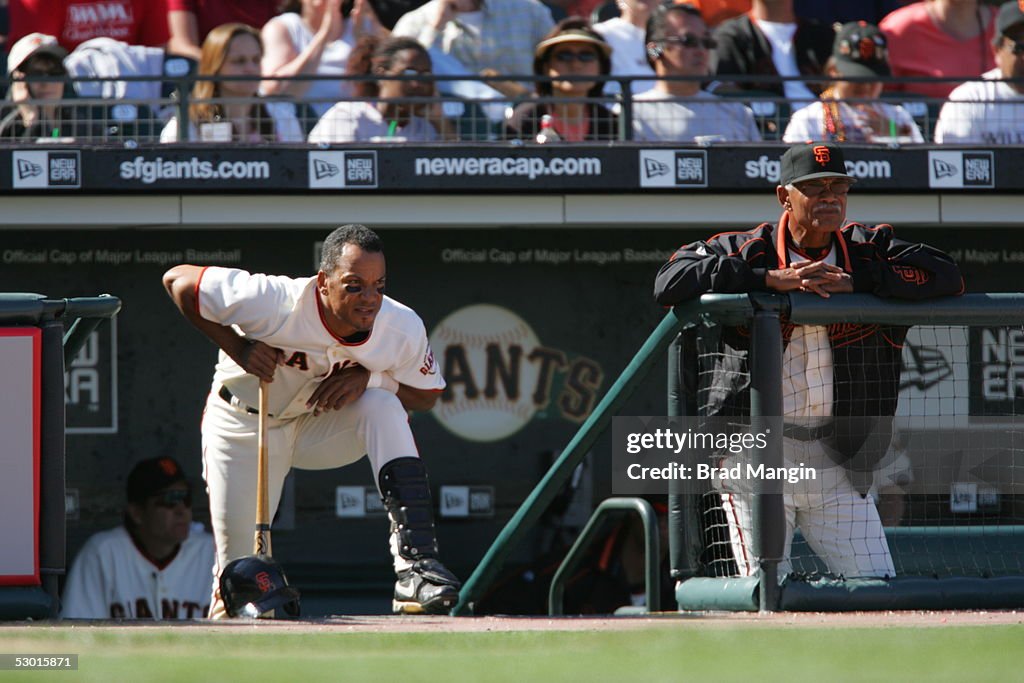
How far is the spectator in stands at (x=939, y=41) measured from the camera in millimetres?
8203

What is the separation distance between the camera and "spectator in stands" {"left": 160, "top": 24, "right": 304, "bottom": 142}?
6.95 meters

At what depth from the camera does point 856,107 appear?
7.42 metres

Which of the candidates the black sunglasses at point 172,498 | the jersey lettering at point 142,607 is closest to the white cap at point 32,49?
the black sunglasses at point 172,498

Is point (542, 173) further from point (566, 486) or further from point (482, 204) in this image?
point (566, 486)

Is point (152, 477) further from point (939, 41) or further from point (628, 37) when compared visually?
point (939, 41)

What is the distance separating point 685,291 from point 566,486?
3.57 m

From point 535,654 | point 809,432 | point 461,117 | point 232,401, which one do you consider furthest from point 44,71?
point 535,654

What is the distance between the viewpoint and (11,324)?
13.1 ft

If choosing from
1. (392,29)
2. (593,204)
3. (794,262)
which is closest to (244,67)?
(392,29)

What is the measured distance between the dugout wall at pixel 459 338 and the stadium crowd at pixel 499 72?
17.4 inches

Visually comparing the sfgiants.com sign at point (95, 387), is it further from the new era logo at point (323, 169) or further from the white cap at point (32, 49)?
the new era logo at point (323, 169)

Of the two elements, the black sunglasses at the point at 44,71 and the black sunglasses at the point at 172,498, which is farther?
the black sunglasses at the point at 172,498

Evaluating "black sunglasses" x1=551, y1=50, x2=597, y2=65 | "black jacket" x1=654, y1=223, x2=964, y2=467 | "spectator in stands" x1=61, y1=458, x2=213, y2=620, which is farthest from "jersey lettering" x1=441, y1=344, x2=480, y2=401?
"black jacket" x1=654, y1=223, x2=964, y2=467

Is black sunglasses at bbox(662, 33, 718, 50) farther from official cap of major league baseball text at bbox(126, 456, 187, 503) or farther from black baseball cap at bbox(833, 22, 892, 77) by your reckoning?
official cap of major league baseball text at bbox(126, 456, 187, 503)
